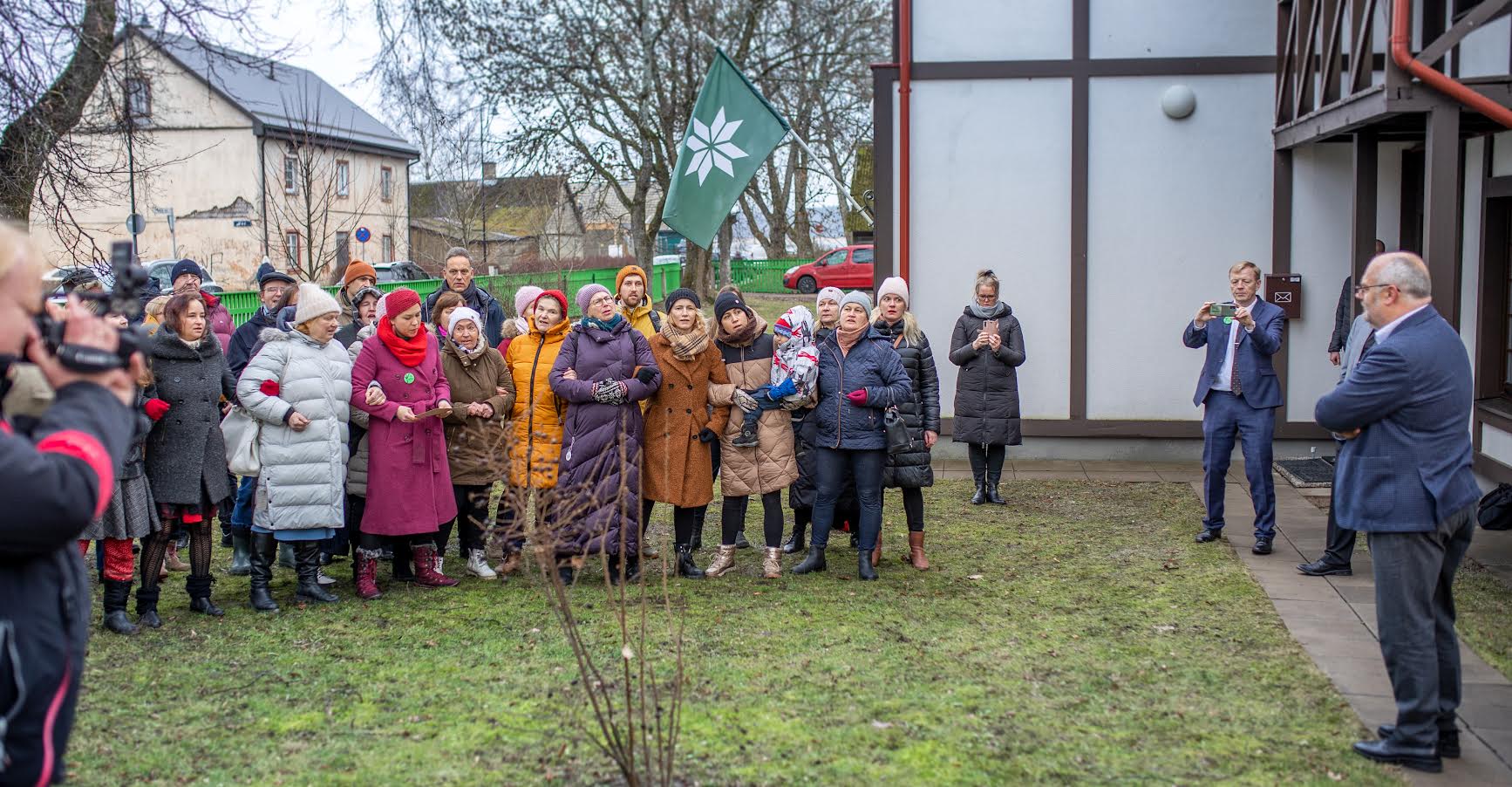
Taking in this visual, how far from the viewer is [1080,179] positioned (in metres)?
11.7

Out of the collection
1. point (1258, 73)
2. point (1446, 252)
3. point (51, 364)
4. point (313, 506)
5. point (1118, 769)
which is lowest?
point (1118, 769)

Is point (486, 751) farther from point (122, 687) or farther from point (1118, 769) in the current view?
point (1118, 769)

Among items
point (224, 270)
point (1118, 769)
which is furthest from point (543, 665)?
point (224, 270)

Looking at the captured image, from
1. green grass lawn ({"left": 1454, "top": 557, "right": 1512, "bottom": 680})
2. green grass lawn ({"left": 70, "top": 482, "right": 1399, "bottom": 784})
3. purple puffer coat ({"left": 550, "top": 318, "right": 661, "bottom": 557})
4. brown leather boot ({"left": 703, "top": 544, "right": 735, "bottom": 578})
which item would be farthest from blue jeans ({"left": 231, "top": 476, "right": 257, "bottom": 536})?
green grass lawn ({"left": 1454, "top": 557, "right": 1512, "bottom": 680})

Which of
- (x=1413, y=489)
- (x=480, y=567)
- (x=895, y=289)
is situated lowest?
(x=480, y=567)

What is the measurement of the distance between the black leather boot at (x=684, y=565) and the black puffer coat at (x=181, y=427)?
8.59 feet

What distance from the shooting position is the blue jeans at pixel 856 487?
24.5ft

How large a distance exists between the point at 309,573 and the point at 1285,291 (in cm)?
855

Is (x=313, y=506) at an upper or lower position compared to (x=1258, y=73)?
lower

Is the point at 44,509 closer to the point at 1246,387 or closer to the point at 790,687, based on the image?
the point at 790,687

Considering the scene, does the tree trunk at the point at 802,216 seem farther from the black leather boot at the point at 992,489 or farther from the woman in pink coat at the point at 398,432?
the woman in pink coat at the point at 398,432

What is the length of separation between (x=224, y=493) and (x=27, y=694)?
14.3 ft

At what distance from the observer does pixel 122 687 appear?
18.2 feet

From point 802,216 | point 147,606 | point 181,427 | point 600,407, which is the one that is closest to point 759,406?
point 600,407
